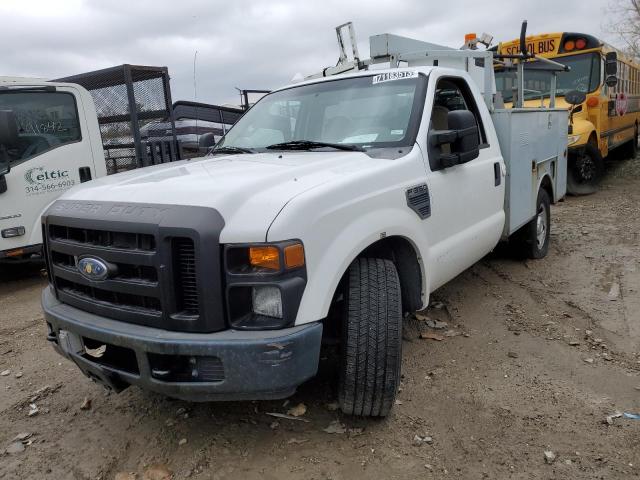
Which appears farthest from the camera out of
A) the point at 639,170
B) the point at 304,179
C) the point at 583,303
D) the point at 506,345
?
the point at 639,170

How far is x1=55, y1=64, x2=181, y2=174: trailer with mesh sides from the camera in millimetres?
7102

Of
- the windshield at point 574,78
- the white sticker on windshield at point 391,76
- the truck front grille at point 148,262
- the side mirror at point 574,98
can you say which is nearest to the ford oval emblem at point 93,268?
the truck front grille at point 148,262

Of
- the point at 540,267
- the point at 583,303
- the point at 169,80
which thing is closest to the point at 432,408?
the point at 583,303

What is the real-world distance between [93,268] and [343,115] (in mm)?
1934

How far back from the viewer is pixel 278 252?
2223 millimetres

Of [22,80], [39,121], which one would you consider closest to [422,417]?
[39,121]

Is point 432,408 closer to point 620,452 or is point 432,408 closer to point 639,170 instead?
point 620,452

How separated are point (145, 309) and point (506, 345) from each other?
2.53 metres

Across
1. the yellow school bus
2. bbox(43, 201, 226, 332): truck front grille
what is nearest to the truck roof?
bbox(43, 201, 226, 332): truck front grille

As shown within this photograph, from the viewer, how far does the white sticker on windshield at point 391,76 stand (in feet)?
11.9

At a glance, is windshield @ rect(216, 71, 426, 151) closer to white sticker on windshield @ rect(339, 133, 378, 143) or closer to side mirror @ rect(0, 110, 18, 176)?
white sticker on windshield @ rect(339, 133, 378, 143)

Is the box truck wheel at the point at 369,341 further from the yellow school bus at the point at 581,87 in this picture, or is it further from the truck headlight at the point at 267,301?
the yellow school bus at the point at 581,87

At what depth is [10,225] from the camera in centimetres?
555

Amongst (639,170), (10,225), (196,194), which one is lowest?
(639,170)
